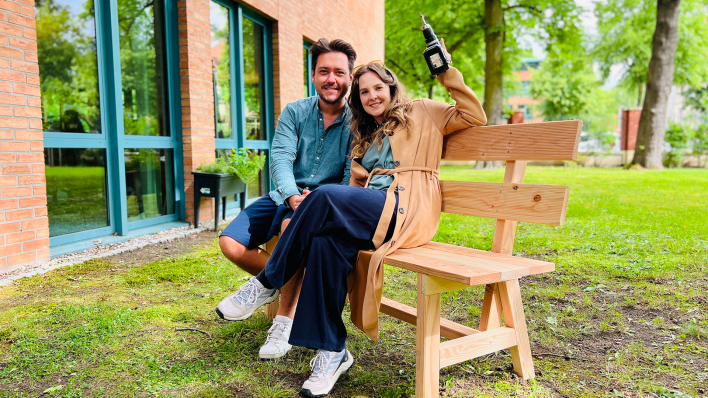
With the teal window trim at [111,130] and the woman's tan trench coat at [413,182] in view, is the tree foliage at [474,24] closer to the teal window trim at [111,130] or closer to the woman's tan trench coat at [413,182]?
the teal window trim at [111,130]

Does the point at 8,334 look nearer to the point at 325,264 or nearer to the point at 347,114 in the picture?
the point at 325,264

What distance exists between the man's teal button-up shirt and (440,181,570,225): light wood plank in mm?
632

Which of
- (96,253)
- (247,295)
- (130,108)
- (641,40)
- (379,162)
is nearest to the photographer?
(247,295)

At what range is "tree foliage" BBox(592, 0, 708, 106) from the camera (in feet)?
69.9

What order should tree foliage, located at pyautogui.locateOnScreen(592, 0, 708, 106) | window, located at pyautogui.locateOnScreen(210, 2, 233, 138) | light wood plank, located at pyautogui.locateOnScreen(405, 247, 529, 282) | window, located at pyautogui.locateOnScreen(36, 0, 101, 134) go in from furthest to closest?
tree foliage, located at pyautogui.locateOnScreen(592, 0, 708, 106) → window, located at pyautogui.locateOnScreen(36, 0, 101, 134) → window, located at pyautogui.locateOnScreen(210, 2, 233, 138) → light wood plank, located at pyautogui.locateOnScreen(405, 247, 529, 282)

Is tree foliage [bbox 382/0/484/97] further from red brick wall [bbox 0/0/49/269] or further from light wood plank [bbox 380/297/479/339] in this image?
light wood plank [bbox 380/297/479/339]

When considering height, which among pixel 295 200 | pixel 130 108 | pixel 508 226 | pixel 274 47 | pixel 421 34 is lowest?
pixel 508 226

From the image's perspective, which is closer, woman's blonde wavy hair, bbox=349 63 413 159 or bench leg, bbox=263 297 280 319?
woman's blonde wavy hair, bbox=349 63 413 159

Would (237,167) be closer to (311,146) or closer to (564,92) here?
(311,146)

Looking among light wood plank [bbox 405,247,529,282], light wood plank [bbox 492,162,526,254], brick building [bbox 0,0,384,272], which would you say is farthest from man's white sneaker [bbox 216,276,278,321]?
brick building [bbox 0,0,384,272]

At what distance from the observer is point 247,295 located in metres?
2.43

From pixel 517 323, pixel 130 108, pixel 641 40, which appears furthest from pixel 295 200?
pixel 641 40

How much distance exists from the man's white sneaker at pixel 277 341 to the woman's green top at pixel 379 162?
0.82m

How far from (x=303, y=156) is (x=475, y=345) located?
4.78 feet
